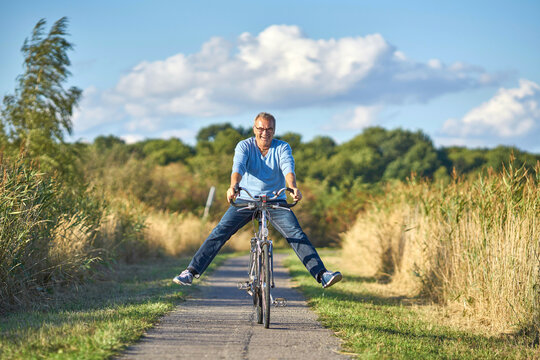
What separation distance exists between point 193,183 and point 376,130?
31428 millimetres

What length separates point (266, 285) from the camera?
658cm

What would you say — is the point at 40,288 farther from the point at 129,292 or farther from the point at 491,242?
the point at 491,242

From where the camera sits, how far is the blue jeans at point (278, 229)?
272 inches

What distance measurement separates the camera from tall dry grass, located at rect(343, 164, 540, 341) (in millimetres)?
7895

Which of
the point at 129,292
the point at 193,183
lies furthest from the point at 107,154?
the point at 129,292

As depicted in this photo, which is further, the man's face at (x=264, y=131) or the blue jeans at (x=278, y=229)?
the man's face at (x=264, y=131)

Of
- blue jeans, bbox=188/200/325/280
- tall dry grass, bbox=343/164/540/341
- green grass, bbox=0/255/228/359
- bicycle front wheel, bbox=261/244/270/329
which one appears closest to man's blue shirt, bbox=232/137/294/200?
blue jeans, bbox=188/200/325/280

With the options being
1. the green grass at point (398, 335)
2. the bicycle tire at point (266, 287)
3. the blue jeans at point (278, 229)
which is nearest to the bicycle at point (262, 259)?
the bicycle tire at point (266, 287)

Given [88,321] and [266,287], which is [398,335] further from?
[88,321]

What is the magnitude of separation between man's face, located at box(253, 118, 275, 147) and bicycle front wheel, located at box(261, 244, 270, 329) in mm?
1244

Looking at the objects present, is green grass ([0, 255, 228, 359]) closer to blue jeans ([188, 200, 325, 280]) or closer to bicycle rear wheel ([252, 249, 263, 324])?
blue jeans ([188, 200, 325, 280])

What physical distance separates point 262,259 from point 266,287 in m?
0.36

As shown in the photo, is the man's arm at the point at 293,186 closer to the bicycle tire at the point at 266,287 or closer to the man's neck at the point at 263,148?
the man's neck at the point at 263,148

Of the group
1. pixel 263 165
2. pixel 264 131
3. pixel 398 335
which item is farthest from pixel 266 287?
pixel 264 131
